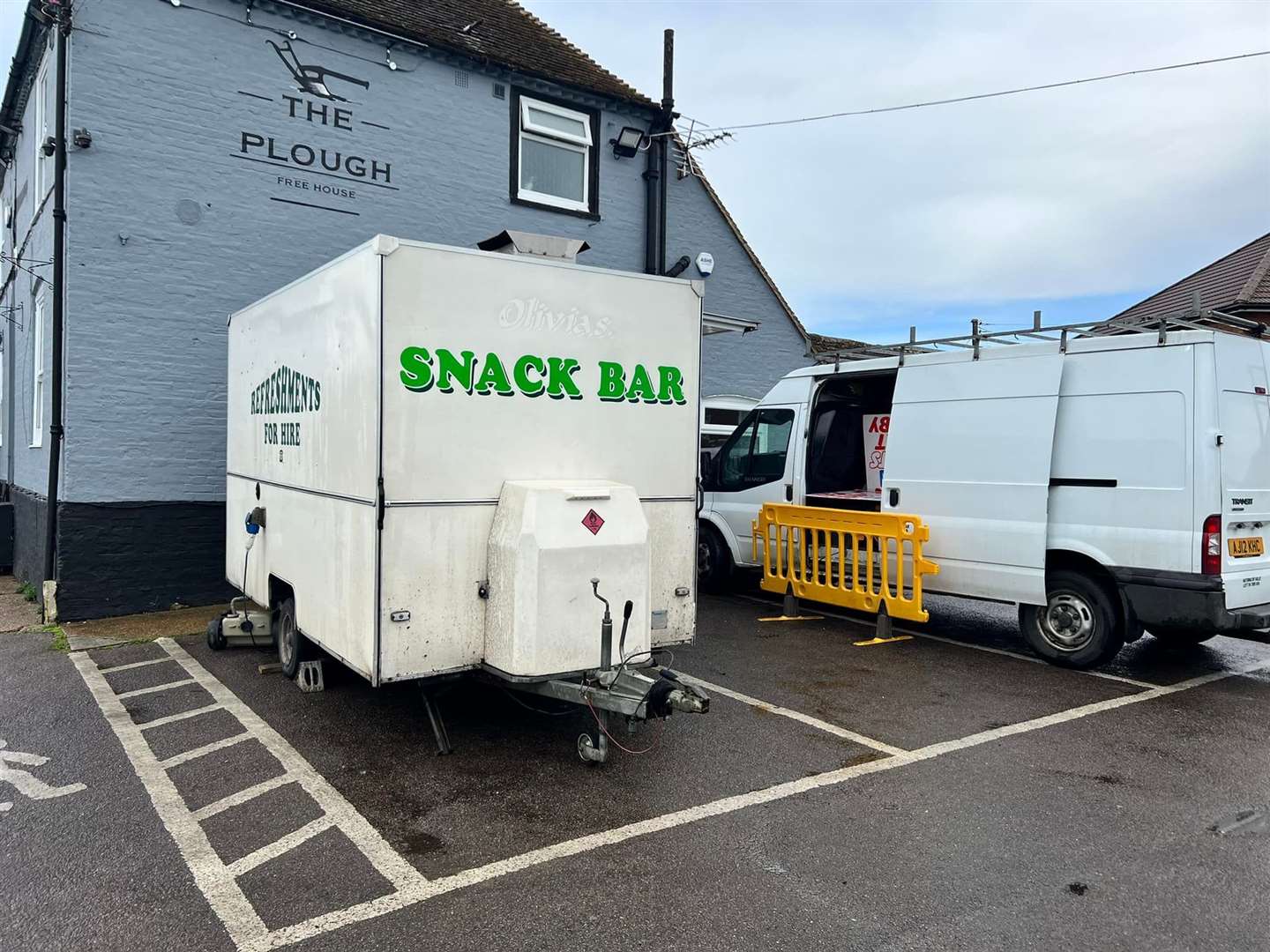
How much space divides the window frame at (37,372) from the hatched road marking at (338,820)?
5.23 meters

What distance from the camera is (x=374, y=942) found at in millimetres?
3088

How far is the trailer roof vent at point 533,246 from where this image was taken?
5125mm

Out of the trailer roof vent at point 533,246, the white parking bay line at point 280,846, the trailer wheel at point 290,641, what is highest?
the trailer roof vent at point 533,246

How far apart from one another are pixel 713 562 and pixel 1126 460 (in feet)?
15.3

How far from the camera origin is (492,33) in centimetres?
1141

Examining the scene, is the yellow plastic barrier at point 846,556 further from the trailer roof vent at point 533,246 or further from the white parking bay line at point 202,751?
the white parking bay line at point 202,751


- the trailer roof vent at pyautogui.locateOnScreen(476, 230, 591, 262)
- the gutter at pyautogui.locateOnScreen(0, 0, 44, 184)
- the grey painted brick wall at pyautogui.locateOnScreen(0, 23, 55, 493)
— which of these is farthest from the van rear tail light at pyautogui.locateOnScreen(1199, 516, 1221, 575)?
the gutter at pyautogui.locateOnScreen(0, 0, 44, 184)

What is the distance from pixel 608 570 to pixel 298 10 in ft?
26.4

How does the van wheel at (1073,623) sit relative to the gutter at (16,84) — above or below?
below

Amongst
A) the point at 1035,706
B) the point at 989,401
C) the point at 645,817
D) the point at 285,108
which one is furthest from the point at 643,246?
the point at 645,817

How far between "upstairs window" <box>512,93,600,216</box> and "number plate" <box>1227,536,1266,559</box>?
8240 millimetres

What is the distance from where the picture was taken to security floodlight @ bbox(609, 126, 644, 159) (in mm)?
11703

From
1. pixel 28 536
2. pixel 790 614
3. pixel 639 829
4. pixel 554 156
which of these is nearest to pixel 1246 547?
pixel 790 614

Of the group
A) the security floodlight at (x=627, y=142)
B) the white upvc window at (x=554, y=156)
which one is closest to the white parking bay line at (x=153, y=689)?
the white upvc window at (x=554, y=156)
